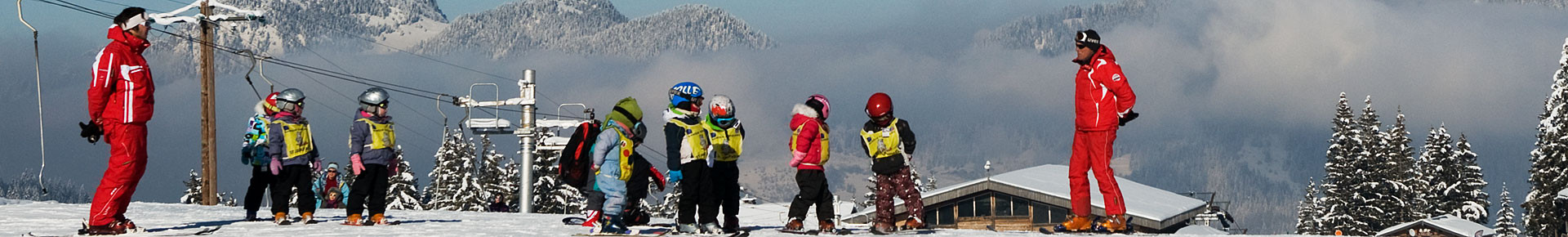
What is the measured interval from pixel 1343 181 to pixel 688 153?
5584 cm

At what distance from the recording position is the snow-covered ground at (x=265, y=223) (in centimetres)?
→ 1440

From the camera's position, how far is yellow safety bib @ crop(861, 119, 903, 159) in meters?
15.2

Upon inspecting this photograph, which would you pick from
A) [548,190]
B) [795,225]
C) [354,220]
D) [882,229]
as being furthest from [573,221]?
[548,190]

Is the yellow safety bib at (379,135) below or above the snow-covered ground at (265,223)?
above

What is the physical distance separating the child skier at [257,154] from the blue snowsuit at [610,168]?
4.39 m

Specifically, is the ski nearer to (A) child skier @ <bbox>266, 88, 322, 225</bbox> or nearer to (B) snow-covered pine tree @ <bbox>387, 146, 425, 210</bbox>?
(A) child skier @ <bbox>266, 88, 322, 225</bbox>

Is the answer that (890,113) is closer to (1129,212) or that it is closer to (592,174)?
(592,174)

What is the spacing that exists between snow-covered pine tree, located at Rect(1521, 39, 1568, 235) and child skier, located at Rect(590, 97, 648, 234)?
44683 mm

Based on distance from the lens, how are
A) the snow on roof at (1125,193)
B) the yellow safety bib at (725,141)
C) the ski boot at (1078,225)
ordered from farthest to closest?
the snow on roof at (1125,193) < the ski boot at (1078,225) < the yellow safety bib at (725,141)

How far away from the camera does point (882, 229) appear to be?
48.2ft

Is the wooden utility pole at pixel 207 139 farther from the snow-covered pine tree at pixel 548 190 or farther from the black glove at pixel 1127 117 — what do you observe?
the snow-covered pine tree at pixel 548 190

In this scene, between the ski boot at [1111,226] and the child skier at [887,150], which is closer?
the ski boot at [1111,226]

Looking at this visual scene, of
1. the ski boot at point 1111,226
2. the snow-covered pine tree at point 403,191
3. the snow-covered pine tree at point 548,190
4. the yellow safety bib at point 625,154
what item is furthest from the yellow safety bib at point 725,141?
the snow-covered pine tree at point 403,191

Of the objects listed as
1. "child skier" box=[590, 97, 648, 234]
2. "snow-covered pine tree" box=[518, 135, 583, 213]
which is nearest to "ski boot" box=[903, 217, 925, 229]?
"child skier" box=[590, 97, 648, 234]
